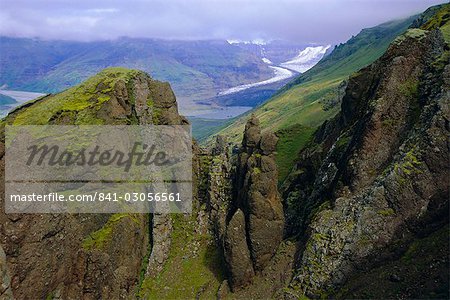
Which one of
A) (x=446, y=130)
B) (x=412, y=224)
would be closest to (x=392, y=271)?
(x=412, y=224)

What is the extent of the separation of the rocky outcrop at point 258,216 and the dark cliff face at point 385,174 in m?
4.28

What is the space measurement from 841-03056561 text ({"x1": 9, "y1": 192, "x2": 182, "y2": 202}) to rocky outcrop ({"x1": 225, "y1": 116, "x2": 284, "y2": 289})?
47.5 feet

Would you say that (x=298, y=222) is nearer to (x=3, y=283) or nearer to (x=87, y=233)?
(x=87, y=233)

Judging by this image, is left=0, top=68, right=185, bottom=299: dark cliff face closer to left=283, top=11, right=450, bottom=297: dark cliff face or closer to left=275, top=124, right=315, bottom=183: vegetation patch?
left=275, top=124, right=315, bottom=183: vegetation patch

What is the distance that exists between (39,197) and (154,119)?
3224cm

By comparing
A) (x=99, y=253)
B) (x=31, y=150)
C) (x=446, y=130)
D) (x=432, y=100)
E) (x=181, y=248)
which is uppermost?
(x=432, y=100)

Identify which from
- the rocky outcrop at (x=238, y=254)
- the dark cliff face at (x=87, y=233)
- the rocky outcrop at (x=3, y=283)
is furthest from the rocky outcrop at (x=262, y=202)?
A: the rocky outcrop at (x=3, y=283)

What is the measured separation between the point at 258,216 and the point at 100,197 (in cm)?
2351

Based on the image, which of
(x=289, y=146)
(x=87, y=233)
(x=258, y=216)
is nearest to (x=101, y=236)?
(x=87, y=233)

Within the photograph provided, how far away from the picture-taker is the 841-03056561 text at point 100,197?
4435 cm

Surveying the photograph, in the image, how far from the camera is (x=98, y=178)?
59344 mm

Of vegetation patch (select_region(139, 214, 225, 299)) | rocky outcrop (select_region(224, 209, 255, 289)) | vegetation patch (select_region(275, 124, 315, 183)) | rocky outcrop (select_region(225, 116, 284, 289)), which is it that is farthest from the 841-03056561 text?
vegetation patch (select_region(275, 124, 315, 183))

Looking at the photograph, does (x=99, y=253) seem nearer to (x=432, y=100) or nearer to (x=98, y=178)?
(x=98, y=178)

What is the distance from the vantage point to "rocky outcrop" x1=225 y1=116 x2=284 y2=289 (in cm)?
5319
